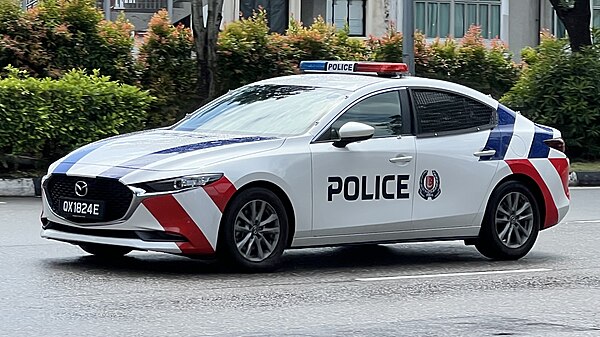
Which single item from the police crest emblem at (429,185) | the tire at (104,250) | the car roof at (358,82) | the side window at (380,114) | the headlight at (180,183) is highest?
the car roof at (358,82)

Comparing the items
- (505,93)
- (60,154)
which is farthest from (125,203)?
(505,93)

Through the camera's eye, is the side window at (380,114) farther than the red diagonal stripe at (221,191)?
Yes

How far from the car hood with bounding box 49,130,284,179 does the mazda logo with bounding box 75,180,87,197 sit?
74 millimetres

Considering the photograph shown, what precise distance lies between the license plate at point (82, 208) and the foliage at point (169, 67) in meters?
10.5

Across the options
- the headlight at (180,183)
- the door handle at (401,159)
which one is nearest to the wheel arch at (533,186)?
the door handle at (401,159)

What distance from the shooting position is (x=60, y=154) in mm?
17328

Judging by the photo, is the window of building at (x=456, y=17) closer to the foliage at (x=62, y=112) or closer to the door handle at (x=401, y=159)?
the foliage at (x=62, y=112)

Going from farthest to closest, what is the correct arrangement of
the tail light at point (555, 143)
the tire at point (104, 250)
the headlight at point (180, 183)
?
the tail light at point (555, 143), the tire at point (104, 250), the headlight at point (180, 183)

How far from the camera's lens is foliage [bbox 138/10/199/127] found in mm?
20188

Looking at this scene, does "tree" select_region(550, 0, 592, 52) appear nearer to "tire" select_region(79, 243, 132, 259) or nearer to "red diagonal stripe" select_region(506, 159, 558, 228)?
"red diagonal stripe" select_region(506, 159, 558, 228)

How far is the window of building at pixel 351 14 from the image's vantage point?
44.8 meters

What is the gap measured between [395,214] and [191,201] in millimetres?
1929

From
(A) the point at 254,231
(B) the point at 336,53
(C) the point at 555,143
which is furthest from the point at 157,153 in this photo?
(B) the point at 336,53

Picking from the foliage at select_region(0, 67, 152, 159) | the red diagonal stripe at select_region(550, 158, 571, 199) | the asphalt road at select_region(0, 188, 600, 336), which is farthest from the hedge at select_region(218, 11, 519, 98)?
the red diagonal stripe at select_region(550, 158, 571, 199)
